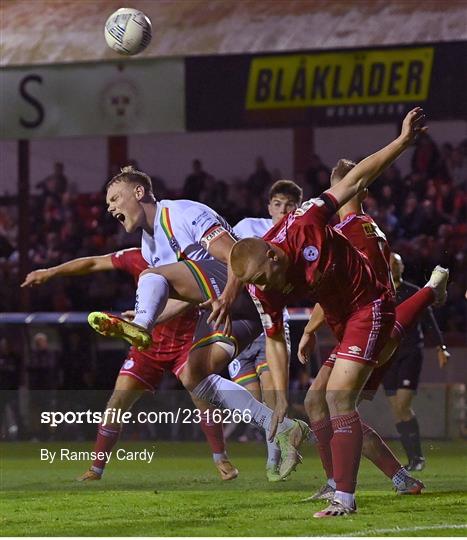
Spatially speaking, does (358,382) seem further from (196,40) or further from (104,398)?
(196,40)

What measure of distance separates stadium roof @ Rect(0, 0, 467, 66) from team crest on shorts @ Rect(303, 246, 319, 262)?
818 cm

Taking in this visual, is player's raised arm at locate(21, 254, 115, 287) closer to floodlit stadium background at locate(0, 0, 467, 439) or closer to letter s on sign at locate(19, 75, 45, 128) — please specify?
floodlit stadium background at locate(0, 0, 467, 439)

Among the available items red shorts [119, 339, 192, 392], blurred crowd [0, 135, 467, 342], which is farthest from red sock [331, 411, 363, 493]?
blurred crowd [0, 135, 467, 342]

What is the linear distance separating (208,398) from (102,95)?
25.8 ft

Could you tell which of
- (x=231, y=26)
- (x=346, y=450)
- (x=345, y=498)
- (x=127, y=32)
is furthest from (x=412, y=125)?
(x=231, y=26)

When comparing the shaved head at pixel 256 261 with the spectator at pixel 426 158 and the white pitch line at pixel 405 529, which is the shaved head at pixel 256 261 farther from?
the spectator at pixel 426 158

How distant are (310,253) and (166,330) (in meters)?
3.33

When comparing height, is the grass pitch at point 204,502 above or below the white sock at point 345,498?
below

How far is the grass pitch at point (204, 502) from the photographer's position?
6637 millimetres

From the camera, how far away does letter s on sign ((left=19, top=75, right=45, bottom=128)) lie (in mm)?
15727

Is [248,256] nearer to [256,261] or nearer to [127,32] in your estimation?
[256,261]

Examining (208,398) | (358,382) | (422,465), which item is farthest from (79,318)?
(358,382)

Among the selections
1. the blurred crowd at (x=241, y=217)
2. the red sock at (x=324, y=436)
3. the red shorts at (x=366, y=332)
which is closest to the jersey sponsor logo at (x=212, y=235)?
the red sock at (x=324, y=436)

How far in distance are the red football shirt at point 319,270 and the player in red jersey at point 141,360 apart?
2.13m
